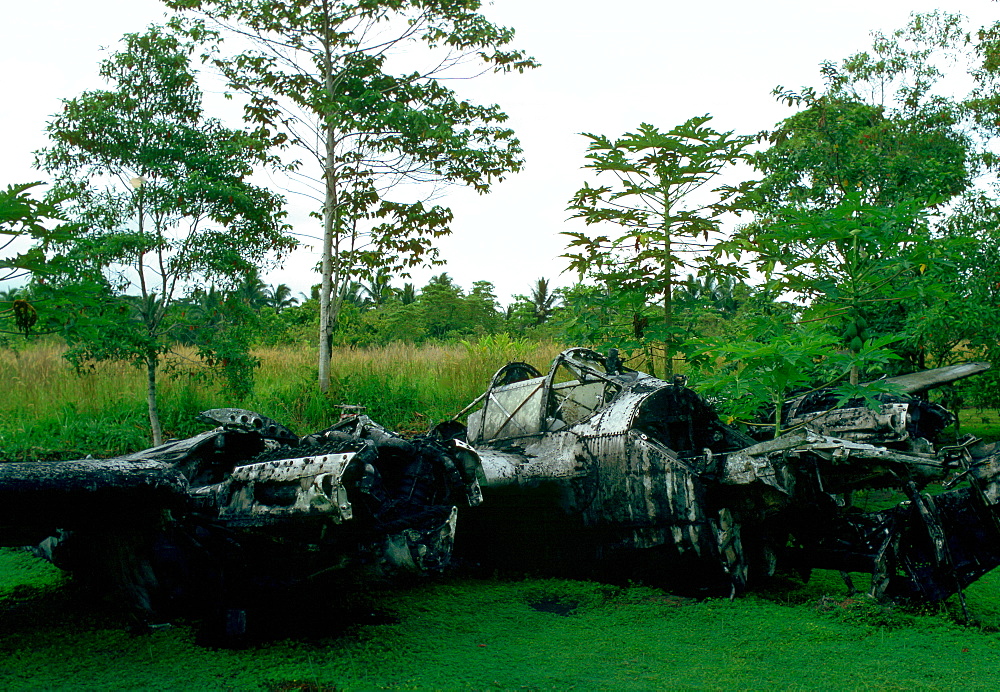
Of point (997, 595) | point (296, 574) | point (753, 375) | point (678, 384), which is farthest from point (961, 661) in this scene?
point (296, 574)

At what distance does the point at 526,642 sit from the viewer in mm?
4688

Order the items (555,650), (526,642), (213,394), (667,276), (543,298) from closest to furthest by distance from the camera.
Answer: (555,650) < (526,642) < (667,276) < (213,394) < (543,298)

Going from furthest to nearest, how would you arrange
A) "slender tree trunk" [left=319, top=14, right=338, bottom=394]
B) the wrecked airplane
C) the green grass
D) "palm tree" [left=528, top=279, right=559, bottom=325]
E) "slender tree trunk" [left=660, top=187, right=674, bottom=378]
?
"palm tree" [left=528, top=279, right=559, bottom=325] < "slender tree trunk" [left=319, top=14, right=338, bottom=394] < "slender tree trunk" [left=660, top=187, right=674, bottom=378] < the wrecked airplane < the green grass

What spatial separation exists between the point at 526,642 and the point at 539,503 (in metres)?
1.61

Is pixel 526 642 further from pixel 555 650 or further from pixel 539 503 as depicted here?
pixel 539 503

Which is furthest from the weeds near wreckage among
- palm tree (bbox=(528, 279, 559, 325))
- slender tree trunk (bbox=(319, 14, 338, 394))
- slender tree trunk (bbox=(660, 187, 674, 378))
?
palm tree (bbox=(528, 279, 559, 325))

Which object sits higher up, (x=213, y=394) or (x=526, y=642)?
(x=213, y=394)

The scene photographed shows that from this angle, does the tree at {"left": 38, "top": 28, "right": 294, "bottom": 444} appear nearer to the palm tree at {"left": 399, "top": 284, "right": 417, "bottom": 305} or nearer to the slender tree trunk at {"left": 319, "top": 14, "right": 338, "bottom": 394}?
the slender tree trunk at {"left": 319, "top": 14, "right": 338, "bottom": 394}

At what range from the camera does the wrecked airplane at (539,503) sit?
13.8ft

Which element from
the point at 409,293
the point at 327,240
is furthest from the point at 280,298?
the point at 327,240

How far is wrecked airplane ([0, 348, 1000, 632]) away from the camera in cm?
421

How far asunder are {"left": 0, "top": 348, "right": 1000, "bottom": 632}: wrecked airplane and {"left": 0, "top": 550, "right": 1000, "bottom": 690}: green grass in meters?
0.33

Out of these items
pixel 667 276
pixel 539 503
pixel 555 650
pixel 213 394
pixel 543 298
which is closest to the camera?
pixel 555 650

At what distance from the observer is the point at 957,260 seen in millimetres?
7727
